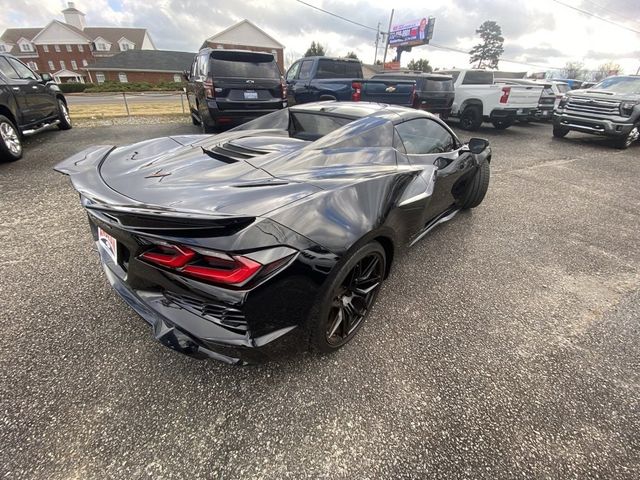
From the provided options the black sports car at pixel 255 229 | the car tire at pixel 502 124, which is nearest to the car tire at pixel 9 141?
the black sports car at pixel 255 229

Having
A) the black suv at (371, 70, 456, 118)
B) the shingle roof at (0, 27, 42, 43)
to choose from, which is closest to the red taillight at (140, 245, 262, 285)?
the black suv at (371, 70, 456, 118)

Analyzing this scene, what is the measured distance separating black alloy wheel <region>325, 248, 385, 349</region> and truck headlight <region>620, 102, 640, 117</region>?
9890 mm

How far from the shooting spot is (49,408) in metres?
1.61

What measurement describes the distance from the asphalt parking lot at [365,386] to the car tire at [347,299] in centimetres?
16

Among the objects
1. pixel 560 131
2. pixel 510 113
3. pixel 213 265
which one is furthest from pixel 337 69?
pixel 213 265

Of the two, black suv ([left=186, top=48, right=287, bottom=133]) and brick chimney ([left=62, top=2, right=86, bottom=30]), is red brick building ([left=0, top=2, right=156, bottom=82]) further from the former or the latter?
black suv ([left=186, top=48, right=287, bottom=133])

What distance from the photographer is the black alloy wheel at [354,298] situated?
1870 millimetres

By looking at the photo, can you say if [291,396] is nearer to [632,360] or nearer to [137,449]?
[137,449]

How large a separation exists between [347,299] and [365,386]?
0.50 meters

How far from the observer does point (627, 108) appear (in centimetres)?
790

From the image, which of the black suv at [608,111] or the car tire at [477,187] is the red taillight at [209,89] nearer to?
the car tire at [477,187]

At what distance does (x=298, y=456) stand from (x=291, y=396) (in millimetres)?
310

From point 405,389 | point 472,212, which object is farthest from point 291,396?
point 472,212

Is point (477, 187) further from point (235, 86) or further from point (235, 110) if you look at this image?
point (235, 86)
